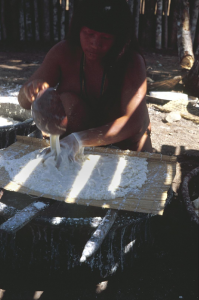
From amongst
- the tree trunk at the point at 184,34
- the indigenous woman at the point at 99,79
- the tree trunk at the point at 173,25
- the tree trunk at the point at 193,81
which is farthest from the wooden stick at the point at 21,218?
the tree trunk at the point at 173,25

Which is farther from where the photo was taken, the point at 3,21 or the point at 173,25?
the point at 173,25

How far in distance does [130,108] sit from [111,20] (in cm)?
52

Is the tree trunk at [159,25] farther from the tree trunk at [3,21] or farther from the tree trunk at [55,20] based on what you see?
the tree trunk at [3,21]

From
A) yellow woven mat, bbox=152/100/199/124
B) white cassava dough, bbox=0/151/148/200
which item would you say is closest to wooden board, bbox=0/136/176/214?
white cassava dough, bbox=0/151/148/200

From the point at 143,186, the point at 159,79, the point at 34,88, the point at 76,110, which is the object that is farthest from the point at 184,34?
the point at 143,186

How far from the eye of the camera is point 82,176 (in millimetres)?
1720

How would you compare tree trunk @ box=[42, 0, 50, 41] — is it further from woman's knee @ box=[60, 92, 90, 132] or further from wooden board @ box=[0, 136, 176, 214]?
wooden board @ box=[0, 136, 176, 214]

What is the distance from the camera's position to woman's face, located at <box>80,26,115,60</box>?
178 cm

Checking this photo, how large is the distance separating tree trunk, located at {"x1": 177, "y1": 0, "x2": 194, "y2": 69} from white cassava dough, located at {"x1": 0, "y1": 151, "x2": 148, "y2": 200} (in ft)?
15.2

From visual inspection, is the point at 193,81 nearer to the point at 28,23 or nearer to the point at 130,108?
the point at 130,108

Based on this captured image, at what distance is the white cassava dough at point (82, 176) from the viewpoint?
5.23 feet

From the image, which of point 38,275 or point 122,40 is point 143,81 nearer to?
point 122,40

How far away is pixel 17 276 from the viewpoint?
173cm

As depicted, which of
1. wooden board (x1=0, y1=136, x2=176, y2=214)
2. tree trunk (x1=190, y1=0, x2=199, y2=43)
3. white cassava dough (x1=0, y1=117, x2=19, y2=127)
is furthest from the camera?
tree trunk (x1=190, y1=0, x2=199, y2=43)
